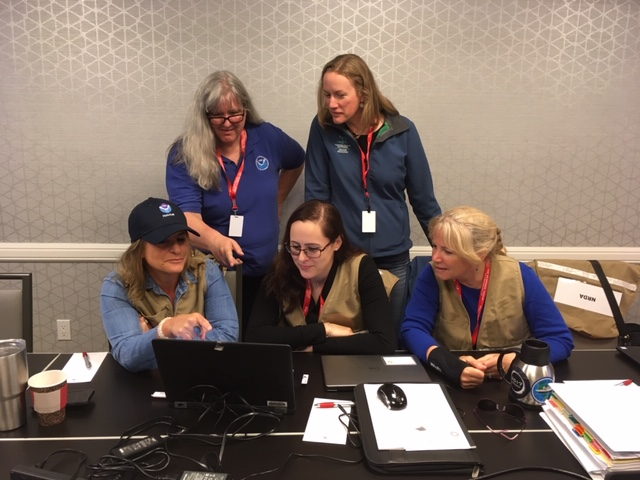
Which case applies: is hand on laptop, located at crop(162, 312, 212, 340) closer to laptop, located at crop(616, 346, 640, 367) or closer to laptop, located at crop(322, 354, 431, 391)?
laptop, located at crop(322, 354, 431, 391)

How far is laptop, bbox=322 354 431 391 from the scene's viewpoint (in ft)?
4.77

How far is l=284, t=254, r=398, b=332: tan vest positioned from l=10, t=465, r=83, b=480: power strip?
967 millimetres

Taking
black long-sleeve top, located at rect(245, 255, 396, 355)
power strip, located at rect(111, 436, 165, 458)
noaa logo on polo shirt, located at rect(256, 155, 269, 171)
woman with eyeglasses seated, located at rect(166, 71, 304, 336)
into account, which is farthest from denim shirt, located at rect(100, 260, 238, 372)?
noaa logo on polo shirt, located at rect(256, 155, 269, 171)

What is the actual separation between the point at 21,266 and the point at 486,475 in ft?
9.00

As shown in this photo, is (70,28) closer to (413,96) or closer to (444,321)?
(413,96)

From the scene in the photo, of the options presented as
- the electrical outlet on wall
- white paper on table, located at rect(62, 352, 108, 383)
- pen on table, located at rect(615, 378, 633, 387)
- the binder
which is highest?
pen on table, located at rect(615, 378, 633, 387)

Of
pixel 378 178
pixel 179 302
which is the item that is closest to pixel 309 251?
pixel 179 302

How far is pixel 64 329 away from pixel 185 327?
1.85m

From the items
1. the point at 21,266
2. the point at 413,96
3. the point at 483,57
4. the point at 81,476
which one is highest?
the point at 483,57

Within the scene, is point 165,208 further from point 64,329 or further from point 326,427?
point 64,329

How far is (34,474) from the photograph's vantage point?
1036 millimetres

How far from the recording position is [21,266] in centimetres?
286

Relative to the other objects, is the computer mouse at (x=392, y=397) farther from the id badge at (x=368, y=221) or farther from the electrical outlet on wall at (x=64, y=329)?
the electrical outlet on wall at (x=64, y=329)

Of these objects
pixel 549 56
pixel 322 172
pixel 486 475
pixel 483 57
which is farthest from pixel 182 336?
pixel 549 56
